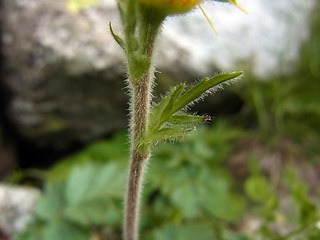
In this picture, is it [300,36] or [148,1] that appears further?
[300,36]

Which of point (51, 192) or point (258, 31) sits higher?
point (258, 31)

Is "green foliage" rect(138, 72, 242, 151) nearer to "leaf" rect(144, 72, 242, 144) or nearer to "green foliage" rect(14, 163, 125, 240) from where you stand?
"leaf" rect(144, 72, 242, 144)

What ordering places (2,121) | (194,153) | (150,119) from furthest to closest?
(2,121) → (194,153) → (150,119)

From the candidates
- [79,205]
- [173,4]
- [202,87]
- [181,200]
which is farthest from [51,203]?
[173,4]

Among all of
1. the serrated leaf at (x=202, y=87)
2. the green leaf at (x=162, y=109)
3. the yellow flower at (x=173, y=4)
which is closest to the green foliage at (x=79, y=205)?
the green leaf at (x=162, y=109)

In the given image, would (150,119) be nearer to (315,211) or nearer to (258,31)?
(315,211)

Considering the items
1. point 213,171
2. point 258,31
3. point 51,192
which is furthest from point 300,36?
point 51,192
